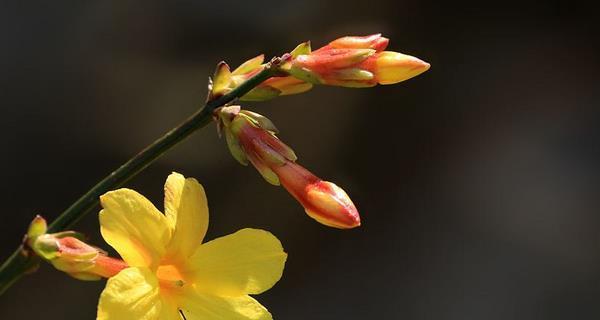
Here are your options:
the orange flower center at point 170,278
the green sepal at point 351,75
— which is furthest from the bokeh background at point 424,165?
the green sepal at point 351,75

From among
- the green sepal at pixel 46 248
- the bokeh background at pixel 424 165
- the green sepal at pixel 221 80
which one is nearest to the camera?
the green sepal at pixel 46 248

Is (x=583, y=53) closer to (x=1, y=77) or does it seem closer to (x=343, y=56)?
(x=1, y=77)

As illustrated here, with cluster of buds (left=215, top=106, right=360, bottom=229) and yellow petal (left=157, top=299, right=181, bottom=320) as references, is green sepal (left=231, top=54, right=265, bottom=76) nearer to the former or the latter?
cluster of buds (left=215, top=106, right=360, bottom=229)

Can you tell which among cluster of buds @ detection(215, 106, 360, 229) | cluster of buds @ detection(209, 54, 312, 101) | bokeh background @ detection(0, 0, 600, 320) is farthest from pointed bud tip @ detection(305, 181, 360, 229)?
bokeh background @ detection(0, 0, 600, 320)

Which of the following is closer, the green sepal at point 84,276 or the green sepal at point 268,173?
the green sepal at point 84,276

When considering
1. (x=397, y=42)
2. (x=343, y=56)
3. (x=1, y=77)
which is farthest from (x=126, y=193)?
(x=397, y=42)

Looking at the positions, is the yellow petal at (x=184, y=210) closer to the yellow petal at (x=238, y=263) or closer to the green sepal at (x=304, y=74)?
the yellow petal at (x=238, y=263)
